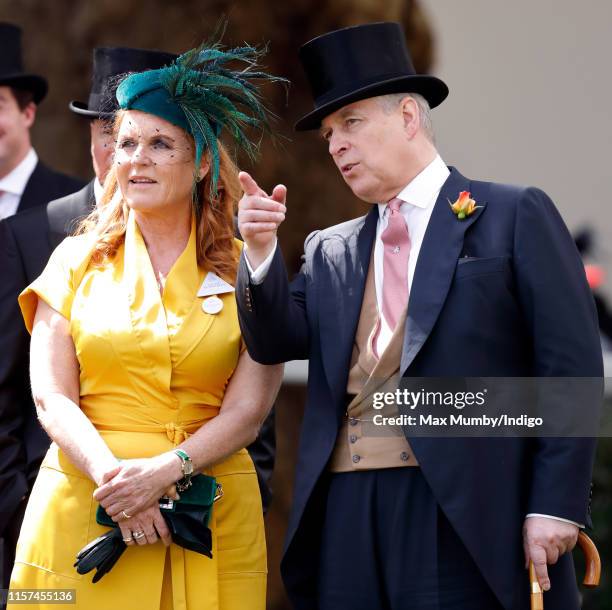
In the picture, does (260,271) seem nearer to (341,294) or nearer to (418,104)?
(341,294)

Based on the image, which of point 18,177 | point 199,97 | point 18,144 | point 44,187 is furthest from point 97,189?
point 18,144

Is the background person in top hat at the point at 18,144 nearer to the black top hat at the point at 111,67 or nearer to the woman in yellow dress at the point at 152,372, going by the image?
the black top hat at the point at 111,67

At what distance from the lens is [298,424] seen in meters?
6.64

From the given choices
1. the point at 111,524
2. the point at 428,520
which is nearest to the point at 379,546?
the point at 428,520

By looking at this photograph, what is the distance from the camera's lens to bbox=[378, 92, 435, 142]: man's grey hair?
3855 millimetres

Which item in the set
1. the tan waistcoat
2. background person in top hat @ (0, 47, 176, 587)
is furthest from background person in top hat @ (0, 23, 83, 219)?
the tan waistcoat

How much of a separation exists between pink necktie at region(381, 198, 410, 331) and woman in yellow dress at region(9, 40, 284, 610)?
36 centimetres

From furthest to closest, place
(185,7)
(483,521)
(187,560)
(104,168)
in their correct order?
(185,7) < (104,168) < (187,560) < (483,521)

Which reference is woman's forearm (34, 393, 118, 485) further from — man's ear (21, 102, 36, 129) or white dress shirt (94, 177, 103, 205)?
man's ear (21, 102, 36, 129)

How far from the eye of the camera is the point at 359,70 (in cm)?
388

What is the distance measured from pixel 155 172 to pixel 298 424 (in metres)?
2.90

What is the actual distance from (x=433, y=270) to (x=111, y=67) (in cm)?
155

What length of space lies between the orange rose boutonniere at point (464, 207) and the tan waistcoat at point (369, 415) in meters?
0.33

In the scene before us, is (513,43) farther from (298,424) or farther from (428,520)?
(428,520)
